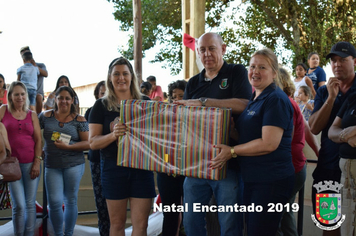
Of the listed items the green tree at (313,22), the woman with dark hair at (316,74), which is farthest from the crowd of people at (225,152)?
the green tree at (313,22)

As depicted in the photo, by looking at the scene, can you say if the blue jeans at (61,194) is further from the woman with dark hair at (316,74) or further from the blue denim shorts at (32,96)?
the woman with dark hair at (316,74)

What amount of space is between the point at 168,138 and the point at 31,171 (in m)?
2.07

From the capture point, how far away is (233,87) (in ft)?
7.91

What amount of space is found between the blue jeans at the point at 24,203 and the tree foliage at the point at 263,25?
917 centimetres

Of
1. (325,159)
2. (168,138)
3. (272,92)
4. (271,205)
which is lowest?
(271,205)

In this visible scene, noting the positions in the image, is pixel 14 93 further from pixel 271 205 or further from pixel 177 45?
pixel 177 45

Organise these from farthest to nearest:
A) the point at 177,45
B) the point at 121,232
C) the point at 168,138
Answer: the point at 177,45 < the point at 121,232 < the point at 168,138

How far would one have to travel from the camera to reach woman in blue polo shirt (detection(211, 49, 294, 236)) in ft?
6.79

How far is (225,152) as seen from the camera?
212cm

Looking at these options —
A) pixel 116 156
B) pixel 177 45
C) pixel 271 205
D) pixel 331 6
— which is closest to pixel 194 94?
pixel 116 156

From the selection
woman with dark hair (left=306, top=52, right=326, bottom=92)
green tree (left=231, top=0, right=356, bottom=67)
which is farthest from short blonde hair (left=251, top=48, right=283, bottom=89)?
green tree (left=231, top=0, right=356, bottom=67)

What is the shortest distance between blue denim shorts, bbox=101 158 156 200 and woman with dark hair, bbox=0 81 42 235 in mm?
1431

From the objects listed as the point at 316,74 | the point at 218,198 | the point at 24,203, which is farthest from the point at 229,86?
the point at 316,74

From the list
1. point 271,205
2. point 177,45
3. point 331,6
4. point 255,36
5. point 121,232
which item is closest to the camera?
point 271,205
